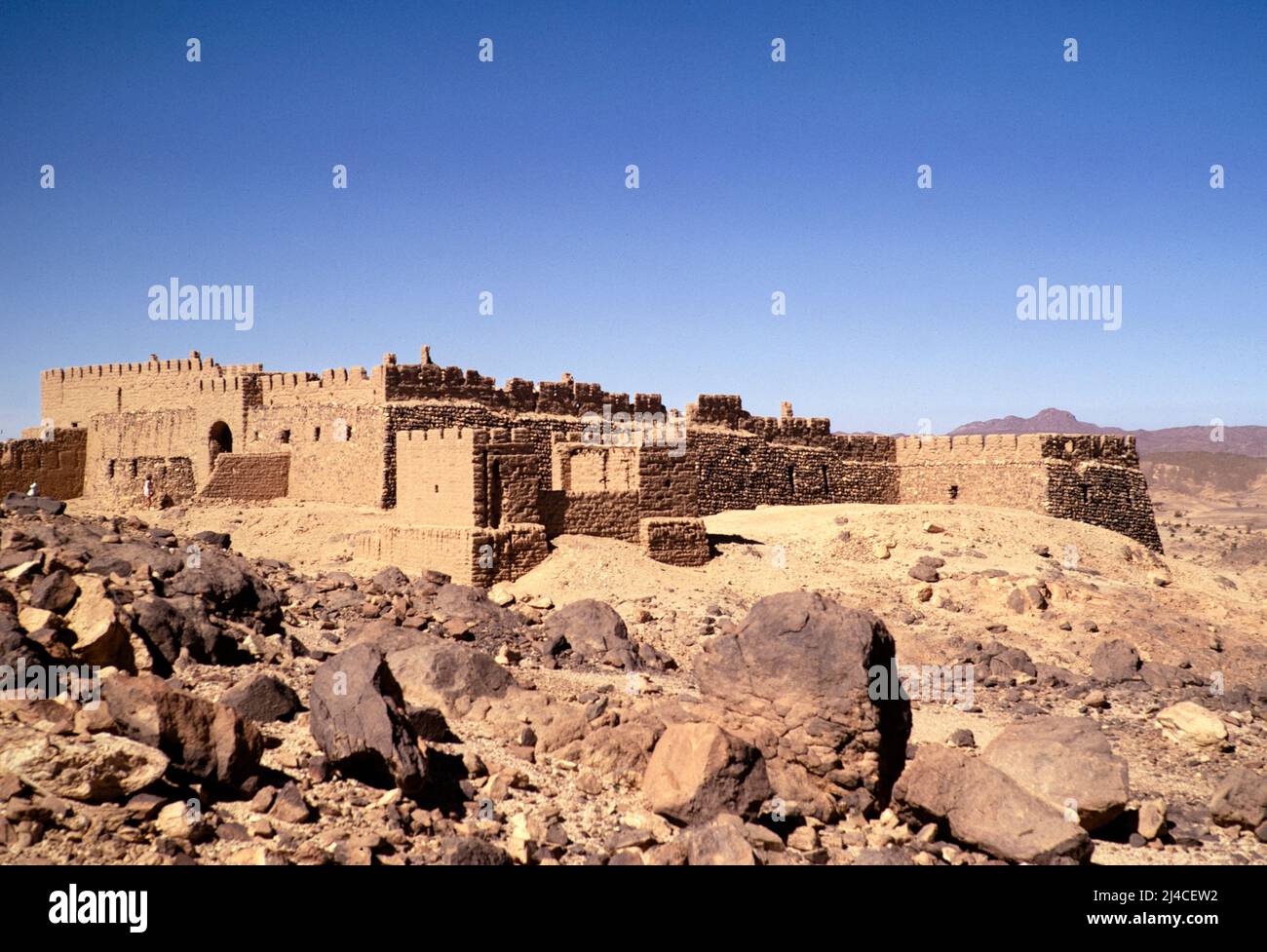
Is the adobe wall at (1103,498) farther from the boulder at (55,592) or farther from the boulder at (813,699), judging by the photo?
the boulder at (55,592)

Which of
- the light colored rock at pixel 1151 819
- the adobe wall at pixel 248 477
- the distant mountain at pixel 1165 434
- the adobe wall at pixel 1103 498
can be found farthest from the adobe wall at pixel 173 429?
the distant mountain at pixel 1165 434

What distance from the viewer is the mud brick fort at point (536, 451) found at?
18859 mm

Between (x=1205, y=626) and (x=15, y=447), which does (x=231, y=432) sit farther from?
(x=1205, y=626)

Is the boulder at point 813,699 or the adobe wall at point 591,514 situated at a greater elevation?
the adobe wall at point 591,514

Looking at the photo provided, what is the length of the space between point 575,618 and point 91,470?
64.9 feet

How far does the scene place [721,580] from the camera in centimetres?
1805

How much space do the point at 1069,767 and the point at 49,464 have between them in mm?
26043

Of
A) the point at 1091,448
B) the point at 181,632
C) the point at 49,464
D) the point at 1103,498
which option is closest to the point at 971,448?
the point at 1091,448

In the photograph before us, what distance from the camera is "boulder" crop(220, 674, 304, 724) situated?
27.0ft

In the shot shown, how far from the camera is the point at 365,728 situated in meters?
7.35

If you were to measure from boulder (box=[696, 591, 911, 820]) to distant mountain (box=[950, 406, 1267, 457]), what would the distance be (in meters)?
115

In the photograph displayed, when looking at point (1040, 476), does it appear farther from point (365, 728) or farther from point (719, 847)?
point (365, 728)

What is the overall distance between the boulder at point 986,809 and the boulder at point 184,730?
5285mm
